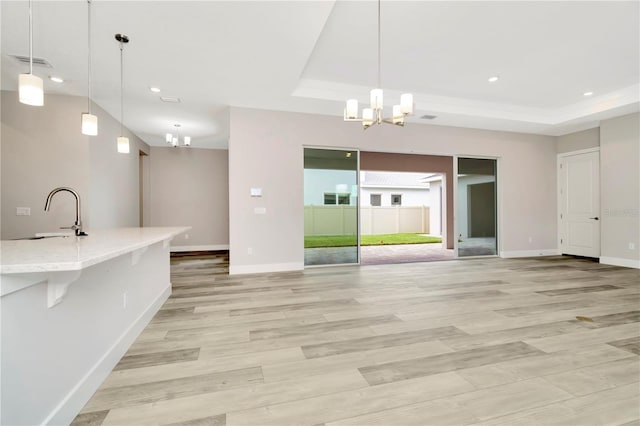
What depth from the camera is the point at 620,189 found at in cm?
561

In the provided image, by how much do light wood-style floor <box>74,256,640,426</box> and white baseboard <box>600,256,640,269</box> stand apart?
2065 millimetres

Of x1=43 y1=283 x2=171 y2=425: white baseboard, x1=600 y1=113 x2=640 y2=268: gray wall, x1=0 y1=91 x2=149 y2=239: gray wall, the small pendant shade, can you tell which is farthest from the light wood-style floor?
x1=0 y1=91 x2=149 y2=239: gray wall

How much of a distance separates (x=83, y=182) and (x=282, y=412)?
501 centimetres

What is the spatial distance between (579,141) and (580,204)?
4.95ft

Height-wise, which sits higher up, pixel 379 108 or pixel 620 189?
pixel 379 108

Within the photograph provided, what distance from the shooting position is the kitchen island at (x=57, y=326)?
112cm

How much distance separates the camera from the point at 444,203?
8961 mm

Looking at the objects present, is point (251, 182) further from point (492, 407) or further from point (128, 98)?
point (492, 407)

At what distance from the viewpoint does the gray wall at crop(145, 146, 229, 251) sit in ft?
25.7

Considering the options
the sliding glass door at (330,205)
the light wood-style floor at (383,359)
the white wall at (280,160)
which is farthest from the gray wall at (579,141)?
the sliding glass door at (330,205)

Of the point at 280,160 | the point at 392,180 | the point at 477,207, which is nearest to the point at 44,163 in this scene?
the point at 280,160

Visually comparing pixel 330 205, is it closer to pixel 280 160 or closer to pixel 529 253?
pixel 280 160

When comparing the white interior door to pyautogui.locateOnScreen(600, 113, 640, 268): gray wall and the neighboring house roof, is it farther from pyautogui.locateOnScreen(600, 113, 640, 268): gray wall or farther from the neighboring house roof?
the neighboring house roof

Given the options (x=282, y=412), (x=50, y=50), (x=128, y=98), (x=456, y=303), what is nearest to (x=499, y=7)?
(x=456, y=303)
